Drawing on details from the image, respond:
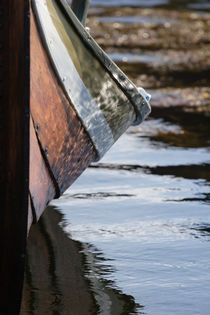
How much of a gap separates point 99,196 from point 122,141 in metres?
1.91

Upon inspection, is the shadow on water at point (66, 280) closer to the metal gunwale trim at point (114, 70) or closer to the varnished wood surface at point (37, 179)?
the varnished wood surface at point (37, 179)

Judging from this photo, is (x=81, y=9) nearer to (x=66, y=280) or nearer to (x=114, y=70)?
(x=114, y=70)

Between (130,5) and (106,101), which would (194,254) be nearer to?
(106,101)

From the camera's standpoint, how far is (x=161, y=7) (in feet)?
71.2

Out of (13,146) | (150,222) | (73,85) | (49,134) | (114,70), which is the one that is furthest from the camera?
(150,222)

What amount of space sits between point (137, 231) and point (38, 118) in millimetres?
1535

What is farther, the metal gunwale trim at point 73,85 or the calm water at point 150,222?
the calm water at point 150,222

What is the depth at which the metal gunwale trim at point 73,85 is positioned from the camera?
4.10m

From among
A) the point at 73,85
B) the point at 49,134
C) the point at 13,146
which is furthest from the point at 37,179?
the point at 73,85

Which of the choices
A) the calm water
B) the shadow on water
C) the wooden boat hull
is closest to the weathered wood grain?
the wooden boat hull

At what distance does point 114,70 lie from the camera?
470 cm

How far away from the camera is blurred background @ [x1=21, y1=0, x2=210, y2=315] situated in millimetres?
4340

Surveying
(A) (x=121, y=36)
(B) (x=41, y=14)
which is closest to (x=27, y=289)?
(B) (x=41, y=14)

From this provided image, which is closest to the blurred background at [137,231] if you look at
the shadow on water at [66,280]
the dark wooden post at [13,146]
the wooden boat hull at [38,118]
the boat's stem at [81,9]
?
the shadow on water at [66,280]
